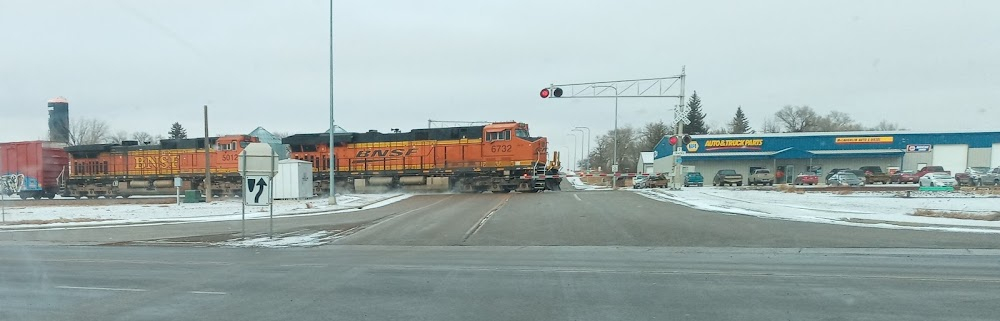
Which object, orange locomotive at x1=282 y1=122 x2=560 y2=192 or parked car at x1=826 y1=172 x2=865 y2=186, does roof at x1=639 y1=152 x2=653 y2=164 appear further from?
orange locomotive at x1=282 y1=122 x2=560 y2=192

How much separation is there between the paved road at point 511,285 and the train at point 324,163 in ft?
77.8

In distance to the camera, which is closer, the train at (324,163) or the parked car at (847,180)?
the train at (324,163)

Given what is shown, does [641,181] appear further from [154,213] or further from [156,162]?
[156,162]

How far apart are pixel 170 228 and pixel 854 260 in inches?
725

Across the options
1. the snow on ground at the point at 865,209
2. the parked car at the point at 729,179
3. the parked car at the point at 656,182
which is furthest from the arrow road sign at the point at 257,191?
the parked car at the point at 729,179

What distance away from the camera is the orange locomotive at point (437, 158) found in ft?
116

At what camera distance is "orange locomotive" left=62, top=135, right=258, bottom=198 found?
126 ft

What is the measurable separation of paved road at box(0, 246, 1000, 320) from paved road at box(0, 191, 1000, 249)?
1657 mm

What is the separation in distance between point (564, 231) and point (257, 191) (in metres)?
7.95

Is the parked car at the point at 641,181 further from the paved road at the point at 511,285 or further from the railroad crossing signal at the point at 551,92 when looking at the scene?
the paved road at the point at 511,285

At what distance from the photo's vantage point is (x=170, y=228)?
18.8 metres

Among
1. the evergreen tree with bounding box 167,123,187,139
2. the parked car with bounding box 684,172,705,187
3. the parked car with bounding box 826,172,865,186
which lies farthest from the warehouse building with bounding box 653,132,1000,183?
the evergreen tree with bounding box 167,123,187,139

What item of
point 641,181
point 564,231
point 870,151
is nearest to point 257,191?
point 564,231

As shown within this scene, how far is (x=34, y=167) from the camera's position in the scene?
40906mm
